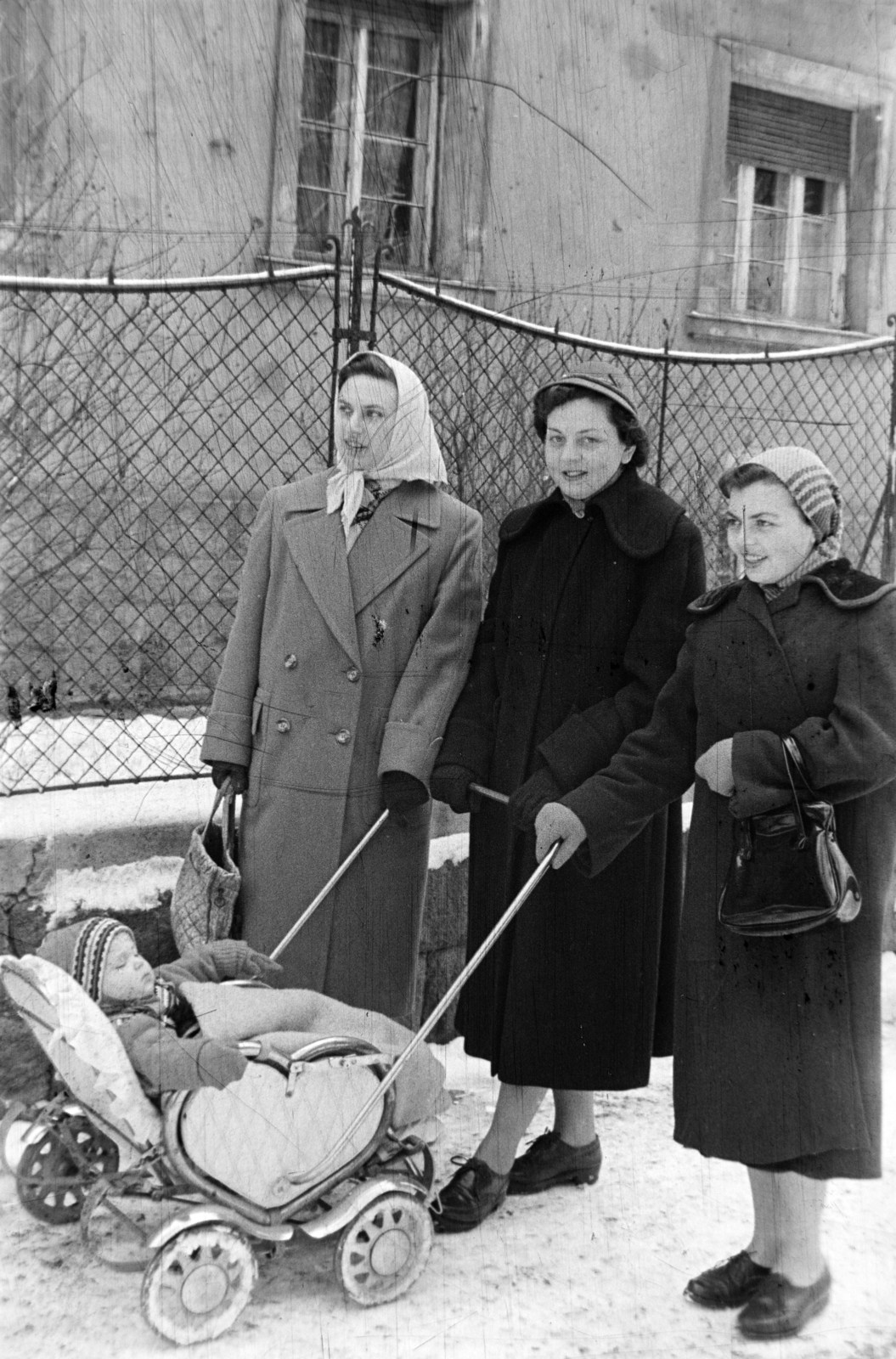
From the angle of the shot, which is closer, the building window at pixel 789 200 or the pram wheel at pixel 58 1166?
the building window at pixel 789 200

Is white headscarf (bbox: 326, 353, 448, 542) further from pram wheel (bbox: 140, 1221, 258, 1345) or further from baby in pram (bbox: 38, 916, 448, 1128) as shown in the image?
pram wheel (bbox: 140, 1221, 258, 1345)

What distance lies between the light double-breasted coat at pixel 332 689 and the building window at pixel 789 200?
94 centimetres

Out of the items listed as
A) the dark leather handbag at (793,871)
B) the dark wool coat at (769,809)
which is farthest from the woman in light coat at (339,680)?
the dark leather handbag at (793,871)

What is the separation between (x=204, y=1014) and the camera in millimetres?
2598

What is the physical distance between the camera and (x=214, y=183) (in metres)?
Result: 2.43

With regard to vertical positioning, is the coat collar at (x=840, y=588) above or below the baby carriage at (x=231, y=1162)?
above

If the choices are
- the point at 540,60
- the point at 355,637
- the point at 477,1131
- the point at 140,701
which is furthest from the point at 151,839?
the point at 540,60

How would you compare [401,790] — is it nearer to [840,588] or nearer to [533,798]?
[533,798]

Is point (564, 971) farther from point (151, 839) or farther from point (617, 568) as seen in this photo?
point (151, 839)

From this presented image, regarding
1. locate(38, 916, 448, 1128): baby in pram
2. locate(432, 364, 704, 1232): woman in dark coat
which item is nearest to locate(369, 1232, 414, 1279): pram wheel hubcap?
locate(38, 916, 448, 1128): baby in pram

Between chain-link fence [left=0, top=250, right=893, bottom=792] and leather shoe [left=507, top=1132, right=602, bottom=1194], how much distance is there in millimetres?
1330

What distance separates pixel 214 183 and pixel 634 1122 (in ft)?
7.95

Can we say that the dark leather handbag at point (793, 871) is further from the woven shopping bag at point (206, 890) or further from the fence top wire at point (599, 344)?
the woven shopping bag at point (206, 890)

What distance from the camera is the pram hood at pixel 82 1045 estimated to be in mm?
2406
